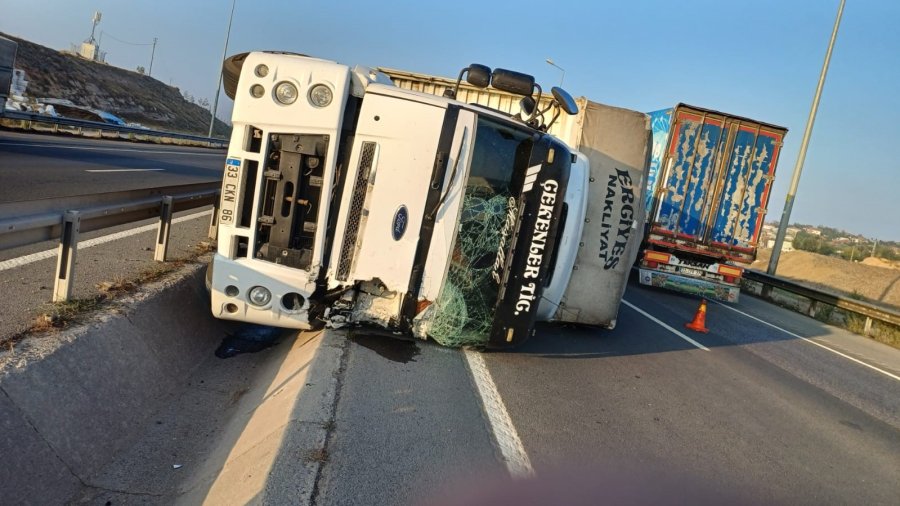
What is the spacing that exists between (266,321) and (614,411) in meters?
2.84

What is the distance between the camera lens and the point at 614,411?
516cm

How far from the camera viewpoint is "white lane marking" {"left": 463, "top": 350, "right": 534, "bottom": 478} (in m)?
3.75

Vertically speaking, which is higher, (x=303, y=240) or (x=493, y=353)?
(x=303, y=240)

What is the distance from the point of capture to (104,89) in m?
54.0

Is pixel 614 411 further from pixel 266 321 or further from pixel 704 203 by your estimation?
pixel 704 203

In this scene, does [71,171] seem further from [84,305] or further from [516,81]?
[516,81]

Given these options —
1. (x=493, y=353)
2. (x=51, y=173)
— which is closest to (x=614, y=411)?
(x=493, y=353)

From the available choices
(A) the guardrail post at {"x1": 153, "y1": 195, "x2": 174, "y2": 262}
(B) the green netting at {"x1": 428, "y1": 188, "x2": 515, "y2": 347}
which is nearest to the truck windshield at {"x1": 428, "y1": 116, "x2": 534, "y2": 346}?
(B) the green netting at {"x1": 428, "y1": 188, "x2": 515, "y2": 347}

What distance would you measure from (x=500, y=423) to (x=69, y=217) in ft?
10.7

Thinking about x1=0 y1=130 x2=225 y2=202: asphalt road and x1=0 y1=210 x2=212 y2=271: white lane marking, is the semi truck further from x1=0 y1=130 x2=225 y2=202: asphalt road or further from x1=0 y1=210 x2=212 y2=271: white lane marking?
x1=0 y1=210 x2=212 y2=271: white lane marking

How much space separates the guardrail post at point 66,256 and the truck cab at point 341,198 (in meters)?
0.93

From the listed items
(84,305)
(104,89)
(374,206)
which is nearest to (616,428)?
(374,206)

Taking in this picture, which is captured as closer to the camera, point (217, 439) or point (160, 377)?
point (217, 439)

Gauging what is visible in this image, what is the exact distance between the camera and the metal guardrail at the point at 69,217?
3984 millimetres
